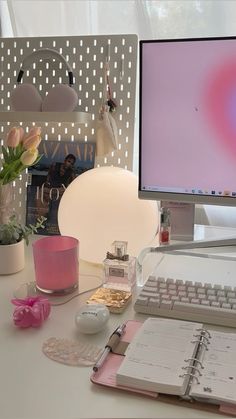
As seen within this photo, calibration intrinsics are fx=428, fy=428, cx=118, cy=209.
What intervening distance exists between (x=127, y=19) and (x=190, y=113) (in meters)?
0.54

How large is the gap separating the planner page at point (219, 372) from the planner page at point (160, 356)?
0.07ft

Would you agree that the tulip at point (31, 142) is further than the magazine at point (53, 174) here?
No

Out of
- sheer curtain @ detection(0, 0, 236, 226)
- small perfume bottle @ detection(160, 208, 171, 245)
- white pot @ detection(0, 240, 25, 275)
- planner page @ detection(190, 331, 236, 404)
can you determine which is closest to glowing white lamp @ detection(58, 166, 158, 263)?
small perfume bottle @ detection(160, 208, 171, 245)

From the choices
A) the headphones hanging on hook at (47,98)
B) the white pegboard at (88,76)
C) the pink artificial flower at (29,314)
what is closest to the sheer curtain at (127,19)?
the white pegboard at (88,76)

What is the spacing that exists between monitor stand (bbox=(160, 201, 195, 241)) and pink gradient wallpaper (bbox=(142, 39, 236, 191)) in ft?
0.38

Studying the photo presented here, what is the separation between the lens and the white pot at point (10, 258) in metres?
0.96

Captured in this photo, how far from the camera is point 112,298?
0.84 metres

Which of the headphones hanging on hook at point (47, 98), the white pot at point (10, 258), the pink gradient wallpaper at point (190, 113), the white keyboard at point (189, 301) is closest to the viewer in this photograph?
the white keyboard at point (189, 301)

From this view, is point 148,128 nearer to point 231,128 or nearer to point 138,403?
point 231,128

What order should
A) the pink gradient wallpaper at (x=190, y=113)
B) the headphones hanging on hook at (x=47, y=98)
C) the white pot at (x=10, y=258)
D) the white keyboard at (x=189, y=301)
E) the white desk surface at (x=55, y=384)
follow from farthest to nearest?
the headphones hanging on hook at (x=47, y=98) < the white pot at (x=10, y=258) < the pink gradient wallpaper at (x=190, y=113) < the white keyboard at (x=189, y=301) < the white desk surface at (x=55, y=384)

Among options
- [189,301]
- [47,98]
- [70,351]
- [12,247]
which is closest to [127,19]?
[47,98]

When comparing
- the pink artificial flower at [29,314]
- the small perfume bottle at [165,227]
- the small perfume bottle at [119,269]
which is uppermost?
the small perfume bottle at [165,227]

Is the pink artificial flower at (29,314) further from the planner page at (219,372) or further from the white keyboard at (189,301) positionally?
the planner page at (219,372)

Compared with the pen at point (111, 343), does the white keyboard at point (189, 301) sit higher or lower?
higher
